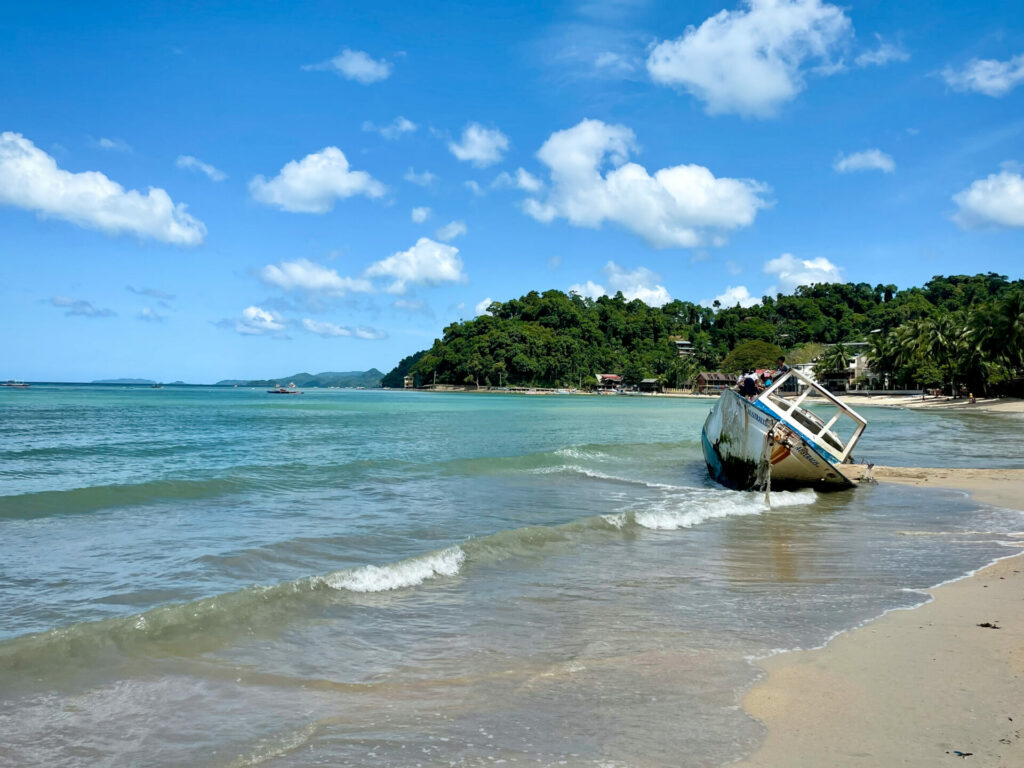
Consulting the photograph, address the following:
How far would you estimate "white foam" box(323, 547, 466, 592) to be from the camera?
25.3ft

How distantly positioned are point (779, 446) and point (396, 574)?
1010 cm

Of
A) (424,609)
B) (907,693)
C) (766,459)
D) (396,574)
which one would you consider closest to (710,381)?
(766,459)

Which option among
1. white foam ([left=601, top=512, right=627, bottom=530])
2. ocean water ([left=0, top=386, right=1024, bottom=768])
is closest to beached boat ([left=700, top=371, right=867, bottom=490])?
ocean water ([left=0, top=386, right=1024, bottom=768])

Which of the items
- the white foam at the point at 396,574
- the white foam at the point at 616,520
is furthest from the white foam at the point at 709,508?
the white foam at the point at 396,574

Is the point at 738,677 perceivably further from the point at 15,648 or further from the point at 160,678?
the point at 15,648

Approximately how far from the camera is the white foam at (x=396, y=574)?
771 centimetres

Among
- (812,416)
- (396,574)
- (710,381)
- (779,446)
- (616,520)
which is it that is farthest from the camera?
(710,381)

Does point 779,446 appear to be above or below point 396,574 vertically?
above

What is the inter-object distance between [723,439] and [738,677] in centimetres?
1314

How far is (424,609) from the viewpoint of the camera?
23.1ft

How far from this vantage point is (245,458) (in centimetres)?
2288

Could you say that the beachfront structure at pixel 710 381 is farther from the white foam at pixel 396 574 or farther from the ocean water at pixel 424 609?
the white foam at pixel 396 574

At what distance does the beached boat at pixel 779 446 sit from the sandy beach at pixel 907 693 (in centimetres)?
812

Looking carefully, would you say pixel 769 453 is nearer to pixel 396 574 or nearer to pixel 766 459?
pixel 766 459
